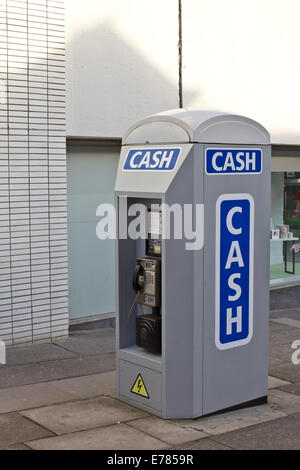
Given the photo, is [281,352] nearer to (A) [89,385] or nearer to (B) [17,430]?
(A) [89,385]

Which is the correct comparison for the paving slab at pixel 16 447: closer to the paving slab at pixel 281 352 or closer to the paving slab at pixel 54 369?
the paving slab at pixel 54 369

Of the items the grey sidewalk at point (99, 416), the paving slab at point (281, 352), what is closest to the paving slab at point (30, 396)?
the grey sidewalk at point (99, 416)

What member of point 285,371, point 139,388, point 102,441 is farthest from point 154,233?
point 285,371

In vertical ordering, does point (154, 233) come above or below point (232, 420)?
above

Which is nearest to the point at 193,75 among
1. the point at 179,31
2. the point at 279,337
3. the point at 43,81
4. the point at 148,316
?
the point at 179,31

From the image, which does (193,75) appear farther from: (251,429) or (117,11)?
(251,429)

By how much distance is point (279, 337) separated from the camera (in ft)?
33.3

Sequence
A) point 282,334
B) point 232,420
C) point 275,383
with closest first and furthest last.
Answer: point 232,420 → point 275,383 → point 282,334

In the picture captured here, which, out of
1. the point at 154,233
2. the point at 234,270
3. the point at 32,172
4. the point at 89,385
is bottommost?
the point at 89,385

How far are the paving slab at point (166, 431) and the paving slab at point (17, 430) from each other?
2.70ft

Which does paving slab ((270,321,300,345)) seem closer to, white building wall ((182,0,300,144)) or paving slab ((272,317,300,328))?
paving slab ((272,317,300,328))

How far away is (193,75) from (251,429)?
20.0 ft

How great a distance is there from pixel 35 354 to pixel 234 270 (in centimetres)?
337

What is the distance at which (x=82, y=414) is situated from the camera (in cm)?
661
